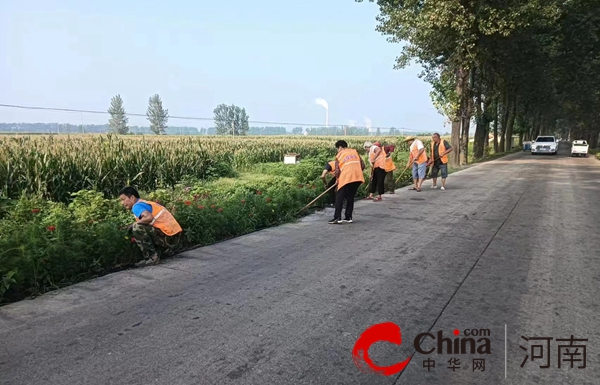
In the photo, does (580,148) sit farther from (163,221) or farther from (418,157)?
(163,221)

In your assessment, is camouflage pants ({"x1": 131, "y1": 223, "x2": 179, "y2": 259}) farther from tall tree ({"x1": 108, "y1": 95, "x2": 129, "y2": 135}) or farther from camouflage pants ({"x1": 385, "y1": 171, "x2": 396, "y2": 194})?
tall tree ({"x1": 108, "y1": 95, "x2": 129, "y2": 135})

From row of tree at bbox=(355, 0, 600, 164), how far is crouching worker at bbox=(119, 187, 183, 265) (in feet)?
57.9

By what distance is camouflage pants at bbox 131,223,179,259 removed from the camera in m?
5.56

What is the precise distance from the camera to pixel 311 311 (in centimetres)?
413

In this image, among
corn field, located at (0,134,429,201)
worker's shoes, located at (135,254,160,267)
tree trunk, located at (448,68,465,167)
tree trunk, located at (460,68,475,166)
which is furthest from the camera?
tree trunk, located at (460,68,475,166)

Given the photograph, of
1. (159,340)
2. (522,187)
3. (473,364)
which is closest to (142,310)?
(159,340)

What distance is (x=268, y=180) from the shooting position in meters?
12.4

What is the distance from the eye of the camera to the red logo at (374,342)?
3.15 metres

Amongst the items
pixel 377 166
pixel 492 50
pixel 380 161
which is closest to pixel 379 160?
pixel 380 161

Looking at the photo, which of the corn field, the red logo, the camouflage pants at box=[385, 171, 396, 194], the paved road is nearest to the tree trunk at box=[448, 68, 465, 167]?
the camouflage pants at box=[385, 171, 396, 194]

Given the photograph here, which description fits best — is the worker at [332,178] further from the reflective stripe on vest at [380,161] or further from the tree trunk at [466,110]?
the tree trunk at [466,110]

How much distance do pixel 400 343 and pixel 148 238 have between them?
11.9ft

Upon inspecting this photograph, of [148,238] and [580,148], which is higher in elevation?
[580,148]

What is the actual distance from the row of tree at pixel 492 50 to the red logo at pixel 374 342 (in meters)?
18.7
